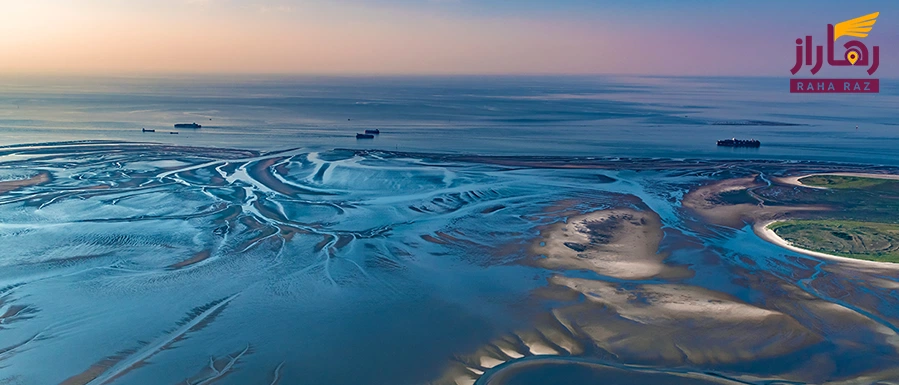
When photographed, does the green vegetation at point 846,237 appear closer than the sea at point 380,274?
No

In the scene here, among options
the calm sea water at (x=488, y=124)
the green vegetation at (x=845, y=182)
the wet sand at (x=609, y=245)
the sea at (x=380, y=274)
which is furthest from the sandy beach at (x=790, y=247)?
the calm sea water at (x=488, y=124)

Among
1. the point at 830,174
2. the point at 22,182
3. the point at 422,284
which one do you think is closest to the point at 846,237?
the point at 830,174

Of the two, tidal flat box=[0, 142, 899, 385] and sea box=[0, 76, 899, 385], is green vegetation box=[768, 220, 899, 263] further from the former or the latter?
sea box=[0, 76, 899, 385]

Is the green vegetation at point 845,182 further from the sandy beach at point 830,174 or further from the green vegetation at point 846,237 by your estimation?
the green vegetation at point 846,237

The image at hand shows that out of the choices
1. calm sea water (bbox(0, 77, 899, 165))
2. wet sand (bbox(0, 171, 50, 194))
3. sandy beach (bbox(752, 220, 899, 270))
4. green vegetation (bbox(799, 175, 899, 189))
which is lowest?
sandy beach (bbox(752, 220, 899, 270))

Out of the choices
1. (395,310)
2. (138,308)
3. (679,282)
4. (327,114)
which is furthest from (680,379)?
(327,114)

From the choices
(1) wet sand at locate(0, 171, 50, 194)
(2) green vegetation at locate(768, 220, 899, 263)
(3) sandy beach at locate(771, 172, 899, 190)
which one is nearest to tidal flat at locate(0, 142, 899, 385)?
(1) wet sand at locate(0, 171, 50, 194)

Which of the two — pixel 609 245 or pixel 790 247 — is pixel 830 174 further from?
pixel 609 245
